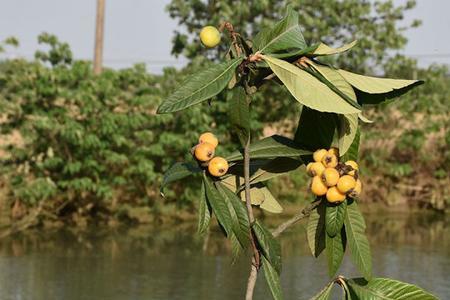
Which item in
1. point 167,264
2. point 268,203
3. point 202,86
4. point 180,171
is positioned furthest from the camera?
point 167,264

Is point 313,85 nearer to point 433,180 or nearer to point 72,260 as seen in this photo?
point 72,260

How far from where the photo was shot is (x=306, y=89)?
1.46m

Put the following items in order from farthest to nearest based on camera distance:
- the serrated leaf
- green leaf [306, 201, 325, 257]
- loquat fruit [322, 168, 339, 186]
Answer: the serrated leaf → green leaf [306, 201, 325, 257] → loquat fruit [322, 168, 339, 186]

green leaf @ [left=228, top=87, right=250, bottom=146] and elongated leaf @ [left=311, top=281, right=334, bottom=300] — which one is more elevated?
green leaf @ [left=228, top=87, right=250, bottom=146]

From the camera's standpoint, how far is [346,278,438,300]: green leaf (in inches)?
61.3

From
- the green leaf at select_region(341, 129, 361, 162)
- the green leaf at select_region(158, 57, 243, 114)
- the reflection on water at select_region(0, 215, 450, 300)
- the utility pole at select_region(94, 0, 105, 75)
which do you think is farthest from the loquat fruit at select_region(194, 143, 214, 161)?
the utility pole at select_region(94, 0, 105, 75)

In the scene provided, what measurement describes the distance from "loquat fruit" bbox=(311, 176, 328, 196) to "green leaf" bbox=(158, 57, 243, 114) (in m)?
0.26

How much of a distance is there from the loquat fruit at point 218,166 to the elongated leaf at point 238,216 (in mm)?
49

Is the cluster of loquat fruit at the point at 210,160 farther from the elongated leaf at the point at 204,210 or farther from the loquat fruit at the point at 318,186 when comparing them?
the loquat fruit at the point at 318,186

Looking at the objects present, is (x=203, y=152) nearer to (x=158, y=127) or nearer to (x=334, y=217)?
(x=334, y=217)

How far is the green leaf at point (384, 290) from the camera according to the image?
156 cm

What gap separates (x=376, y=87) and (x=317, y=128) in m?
0.15

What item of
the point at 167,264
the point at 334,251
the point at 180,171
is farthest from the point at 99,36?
the point at 334,251

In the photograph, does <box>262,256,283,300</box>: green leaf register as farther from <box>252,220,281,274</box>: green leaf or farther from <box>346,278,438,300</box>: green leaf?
<box>346,278,438,300</box>: green leaf
